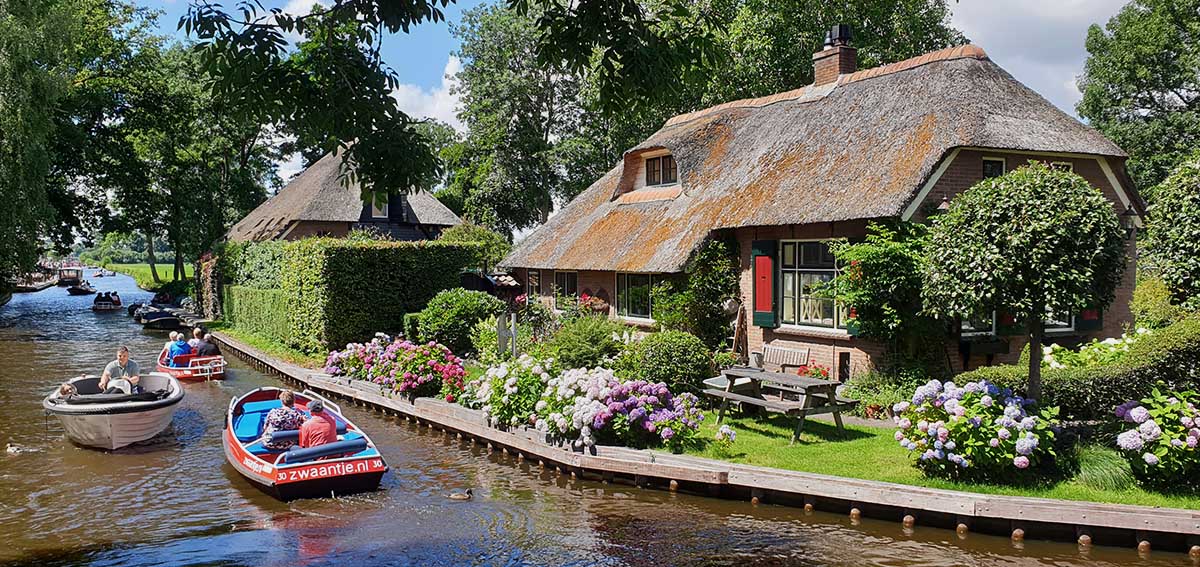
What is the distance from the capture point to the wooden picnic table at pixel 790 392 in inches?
507

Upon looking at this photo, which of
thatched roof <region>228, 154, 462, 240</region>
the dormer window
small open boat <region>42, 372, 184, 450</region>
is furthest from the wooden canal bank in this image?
thatched roof <region>228, 154, 462, 240</region>

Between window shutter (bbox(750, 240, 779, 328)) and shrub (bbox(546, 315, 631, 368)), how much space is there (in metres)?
3.28

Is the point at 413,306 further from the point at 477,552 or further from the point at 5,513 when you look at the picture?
the point at 477,552

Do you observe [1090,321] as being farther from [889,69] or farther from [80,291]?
[80,291]

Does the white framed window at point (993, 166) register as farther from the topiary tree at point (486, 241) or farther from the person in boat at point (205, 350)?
the topiary tree at point (486, 241)

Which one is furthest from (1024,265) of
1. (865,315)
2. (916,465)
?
(865,315)

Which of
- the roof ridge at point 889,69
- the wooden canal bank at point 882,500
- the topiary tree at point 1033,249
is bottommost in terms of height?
the wooden canal bank at point 882,500

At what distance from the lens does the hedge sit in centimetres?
1191

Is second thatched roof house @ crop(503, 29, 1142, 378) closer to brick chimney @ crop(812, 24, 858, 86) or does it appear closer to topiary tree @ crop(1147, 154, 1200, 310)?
brick chimney @ crop(812, 24, 858, 86)

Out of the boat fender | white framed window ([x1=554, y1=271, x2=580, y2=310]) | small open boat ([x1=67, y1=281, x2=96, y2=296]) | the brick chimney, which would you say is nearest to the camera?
the boat fender

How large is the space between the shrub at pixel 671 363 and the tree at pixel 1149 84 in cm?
3092

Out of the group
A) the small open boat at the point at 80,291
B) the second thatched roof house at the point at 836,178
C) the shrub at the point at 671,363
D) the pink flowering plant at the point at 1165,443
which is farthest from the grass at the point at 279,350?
the small open boat at the point at 80,291

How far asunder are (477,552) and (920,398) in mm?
5967

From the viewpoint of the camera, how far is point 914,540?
9930 millimetres
